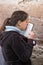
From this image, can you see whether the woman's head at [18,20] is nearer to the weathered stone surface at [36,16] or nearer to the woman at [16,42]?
the woman at [16,42]

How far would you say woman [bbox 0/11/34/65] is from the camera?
70.3 inches

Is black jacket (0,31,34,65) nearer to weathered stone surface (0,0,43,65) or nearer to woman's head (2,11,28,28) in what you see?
woman's head (2,11,28,28)

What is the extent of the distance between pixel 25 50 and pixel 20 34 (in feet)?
0.48

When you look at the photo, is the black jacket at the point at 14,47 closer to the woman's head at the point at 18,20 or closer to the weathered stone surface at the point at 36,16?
the woman's head at the point at 18,20

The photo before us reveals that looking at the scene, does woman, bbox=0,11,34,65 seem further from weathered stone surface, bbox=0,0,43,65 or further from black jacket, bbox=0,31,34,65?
weathered stone surface, bbox=0,0,43,65

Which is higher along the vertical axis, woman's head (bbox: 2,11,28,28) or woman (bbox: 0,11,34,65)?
woman's head (bbox: 2,11,28,28)

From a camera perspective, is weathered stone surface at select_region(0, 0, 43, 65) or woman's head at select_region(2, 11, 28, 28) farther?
weathered stone surface at select_region(0, 0, 43, 65)

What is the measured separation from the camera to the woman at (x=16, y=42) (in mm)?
1785

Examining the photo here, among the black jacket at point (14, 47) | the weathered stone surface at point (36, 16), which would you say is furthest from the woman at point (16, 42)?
the weathered stone surface at point (36, 16)

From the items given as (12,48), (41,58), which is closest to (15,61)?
(12,48)

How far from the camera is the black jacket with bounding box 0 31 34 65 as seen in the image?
1.78m

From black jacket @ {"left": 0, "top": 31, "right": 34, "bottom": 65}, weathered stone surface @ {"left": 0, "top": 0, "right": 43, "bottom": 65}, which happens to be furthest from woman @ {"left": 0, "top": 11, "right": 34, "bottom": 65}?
weathered stone surface @ {"left": 0, "top": 0, "right": 43, "bottom": 65}

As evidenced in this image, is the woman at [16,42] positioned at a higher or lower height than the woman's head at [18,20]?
lower

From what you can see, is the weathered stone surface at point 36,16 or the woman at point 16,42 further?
the weathered stone surface at point 36,16
